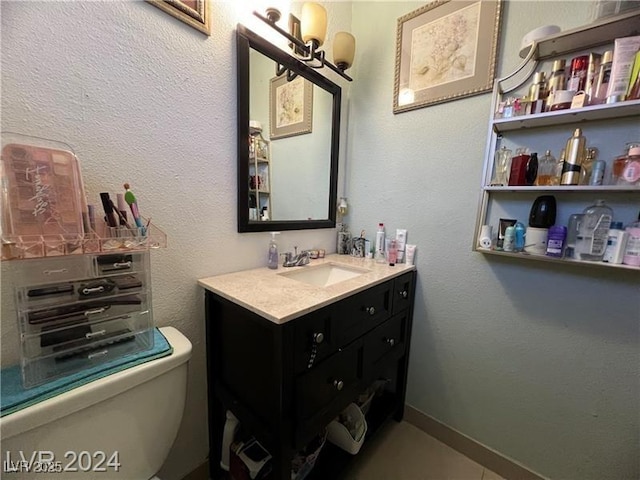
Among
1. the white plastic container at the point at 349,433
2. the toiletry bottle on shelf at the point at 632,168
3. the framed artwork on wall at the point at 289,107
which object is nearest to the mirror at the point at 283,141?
the framed artwork on wall at the point at 289,107

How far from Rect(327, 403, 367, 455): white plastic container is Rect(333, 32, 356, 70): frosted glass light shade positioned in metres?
1.66

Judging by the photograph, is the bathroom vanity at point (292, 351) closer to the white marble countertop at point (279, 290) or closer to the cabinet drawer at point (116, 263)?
the white marble countertop at point (279, 290)

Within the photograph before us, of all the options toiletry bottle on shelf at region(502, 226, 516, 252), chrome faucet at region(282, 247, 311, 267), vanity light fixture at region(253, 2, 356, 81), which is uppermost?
vanity light fixture at region(253, 2, 356, 81)

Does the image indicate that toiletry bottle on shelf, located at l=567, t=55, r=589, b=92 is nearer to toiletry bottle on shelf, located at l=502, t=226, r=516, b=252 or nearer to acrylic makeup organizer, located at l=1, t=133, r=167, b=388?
toiletry bottle on shelf, located at l=502, t=226, r=516, b=252

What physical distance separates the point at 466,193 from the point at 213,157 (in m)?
1.11

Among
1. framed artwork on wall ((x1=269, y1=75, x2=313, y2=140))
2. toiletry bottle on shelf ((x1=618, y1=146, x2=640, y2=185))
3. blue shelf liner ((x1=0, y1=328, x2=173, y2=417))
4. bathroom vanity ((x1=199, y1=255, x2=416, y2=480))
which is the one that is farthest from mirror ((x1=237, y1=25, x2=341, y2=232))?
toiletry bottle on shelf ((x1=618, y1=146, x2=640, y2=185))

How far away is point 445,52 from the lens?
3.81 feet

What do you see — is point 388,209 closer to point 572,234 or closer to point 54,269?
point 572,234

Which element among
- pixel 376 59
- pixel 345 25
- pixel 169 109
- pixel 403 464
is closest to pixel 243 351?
pixel 169 109

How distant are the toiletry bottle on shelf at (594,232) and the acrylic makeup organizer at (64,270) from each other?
1.39 metres

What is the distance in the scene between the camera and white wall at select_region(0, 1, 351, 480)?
0.61 meters

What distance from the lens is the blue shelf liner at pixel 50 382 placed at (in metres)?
0.50

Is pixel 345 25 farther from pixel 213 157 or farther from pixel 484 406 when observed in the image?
pixel 484 406

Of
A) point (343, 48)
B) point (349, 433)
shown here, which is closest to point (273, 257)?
point (349, 433)
